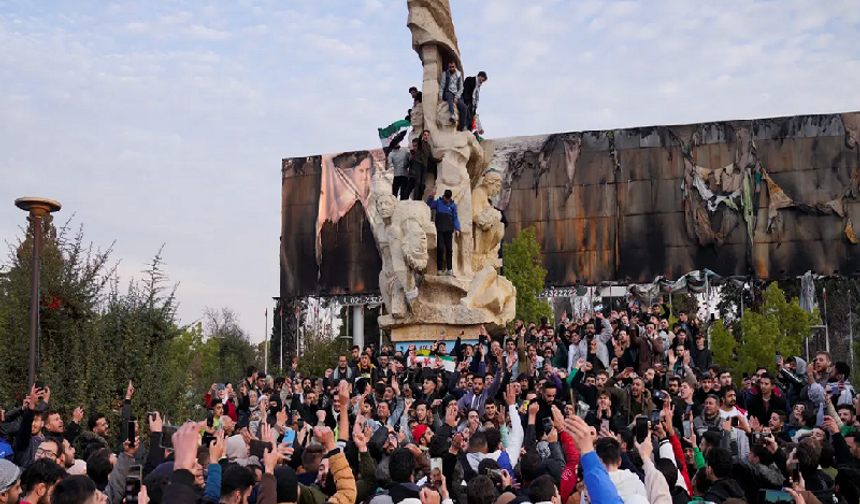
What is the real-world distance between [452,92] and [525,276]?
14.8 metres

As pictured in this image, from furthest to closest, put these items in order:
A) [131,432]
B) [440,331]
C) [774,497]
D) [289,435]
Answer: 1. [440,331]
2. [289,435]
3. [131,432]
4. [774,497]

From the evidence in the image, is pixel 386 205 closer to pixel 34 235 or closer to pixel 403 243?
pixel 403 243

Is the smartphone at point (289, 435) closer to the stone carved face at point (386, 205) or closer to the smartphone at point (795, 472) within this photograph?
Result: the smartphone at point (795, 472)

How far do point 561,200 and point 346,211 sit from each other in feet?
31.9

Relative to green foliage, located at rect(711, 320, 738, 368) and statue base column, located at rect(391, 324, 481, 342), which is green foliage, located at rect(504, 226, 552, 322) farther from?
statue base column, located at rect(391, 324, 481, 342)

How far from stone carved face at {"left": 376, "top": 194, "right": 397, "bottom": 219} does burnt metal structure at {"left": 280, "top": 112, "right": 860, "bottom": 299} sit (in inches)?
855

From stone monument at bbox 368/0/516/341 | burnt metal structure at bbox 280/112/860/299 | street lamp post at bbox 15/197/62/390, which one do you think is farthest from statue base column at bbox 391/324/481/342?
burnt metal structure at bbox 280/112/860/299

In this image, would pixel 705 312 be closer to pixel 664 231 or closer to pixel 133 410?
pixel 664 231

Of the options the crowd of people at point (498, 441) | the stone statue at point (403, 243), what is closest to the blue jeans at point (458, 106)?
the stone statue at point (403, 243)

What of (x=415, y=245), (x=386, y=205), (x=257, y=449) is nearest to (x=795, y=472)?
(x=257, y=449)

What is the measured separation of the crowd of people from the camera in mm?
5402

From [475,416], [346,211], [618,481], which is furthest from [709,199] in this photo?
[618,481]

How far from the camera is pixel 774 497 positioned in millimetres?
5746

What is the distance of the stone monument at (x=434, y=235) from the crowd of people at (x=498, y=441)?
3.57 metres
